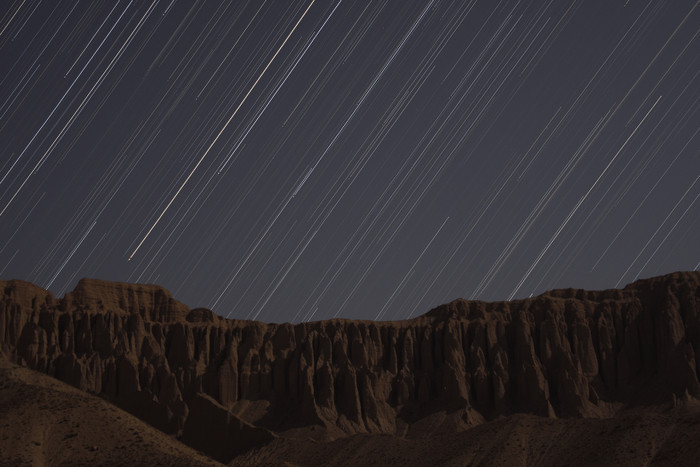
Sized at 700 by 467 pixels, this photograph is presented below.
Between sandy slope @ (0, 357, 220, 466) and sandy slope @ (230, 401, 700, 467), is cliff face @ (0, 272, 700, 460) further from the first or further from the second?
sandy slope @ (0, 357, 220, 466)

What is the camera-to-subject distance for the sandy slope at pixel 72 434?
51.0m

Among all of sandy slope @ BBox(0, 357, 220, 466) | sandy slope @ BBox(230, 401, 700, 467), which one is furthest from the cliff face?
sandy slope @ BBox(0, 357, 220, 466)

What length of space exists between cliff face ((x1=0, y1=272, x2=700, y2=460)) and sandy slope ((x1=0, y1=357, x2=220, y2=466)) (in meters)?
57.0

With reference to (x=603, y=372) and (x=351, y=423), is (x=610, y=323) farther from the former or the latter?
(x=351, y=423)

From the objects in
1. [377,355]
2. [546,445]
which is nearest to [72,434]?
[546,445]

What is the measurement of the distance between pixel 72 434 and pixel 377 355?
94939 millimetres

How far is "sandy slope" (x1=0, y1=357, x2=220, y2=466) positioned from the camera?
5097 cm

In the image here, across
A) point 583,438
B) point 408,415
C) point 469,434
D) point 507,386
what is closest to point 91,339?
point 408,415

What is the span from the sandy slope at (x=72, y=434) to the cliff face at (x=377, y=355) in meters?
57.0

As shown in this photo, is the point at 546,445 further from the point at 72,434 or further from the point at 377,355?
the point at 377,355

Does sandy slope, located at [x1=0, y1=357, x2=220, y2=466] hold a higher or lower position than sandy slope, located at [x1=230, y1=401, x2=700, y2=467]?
lower

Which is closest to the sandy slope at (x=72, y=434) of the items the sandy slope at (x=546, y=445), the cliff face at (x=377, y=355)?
the sandy slope at (x=546, y=445)

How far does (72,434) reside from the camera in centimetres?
5356

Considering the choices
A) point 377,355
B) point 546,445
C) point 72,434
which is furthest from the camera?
point 377,355
